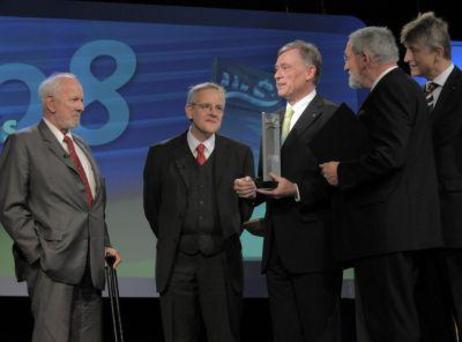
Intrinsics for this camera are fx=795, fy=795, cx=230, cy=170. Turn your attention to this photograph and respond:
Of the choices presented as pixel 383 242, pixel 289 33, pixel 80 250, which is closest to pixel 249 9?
pixel 289 33

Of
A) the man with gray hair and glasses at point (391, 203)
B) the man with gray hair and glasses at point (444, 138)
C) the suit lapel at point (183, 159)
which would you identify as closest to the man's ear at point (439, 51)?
the man with gray hair and glasses at point (444, 138)

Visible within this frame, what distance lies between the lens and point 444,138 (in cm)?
363

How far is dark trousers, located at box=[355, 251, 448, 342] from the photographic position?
3291mm

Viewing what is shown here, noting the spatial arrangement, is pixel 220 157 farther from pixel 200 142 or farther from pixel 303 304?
pixel 303 304

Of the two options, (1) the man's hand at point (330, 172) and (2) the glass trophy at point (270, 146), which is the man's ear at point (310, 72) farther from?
(1) the man's hand at point (330, 172)

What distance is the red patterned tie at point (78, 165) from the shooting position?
4.14 meters

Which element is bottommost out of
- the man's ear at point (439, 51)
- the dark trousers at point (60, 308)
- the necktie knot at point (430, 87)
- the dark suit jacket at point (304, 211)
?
the dark trousers at point (60, 308)

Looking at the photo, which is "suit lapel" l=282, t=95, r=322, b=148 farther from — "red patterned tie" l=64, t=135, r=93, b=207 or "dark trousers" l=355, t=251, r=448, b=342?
"red patterned tie" l=64, t=135, r=93, b=207

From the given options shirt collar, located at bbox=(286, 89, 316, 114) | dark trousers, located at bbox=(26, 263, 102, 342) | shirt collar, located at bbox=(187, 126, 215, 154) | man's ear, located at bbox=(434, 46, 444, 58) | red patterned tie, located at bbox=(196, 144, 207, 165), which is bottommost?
dark trousers, located at bbox=(26, 263, 102, 342)

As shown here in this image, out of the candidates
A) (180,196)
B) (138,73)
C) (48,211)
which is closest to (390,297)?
(180,196)

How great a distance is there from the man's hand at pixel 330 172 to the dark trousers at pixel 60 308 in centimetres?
139

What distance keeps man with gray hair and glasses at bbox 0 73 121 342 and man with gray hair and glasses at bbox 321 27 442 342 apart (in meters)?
1.35

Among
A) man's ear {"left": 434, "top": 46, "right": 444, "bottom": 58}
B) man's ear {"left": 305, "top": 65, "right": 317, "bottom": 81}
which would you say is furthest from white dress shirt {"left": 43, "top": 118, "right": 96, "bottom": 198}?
man's ear {"left": 434, "top": 46, "right": 444, "bottom": 58}

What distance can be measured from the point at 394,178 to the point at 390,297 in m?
0.50
